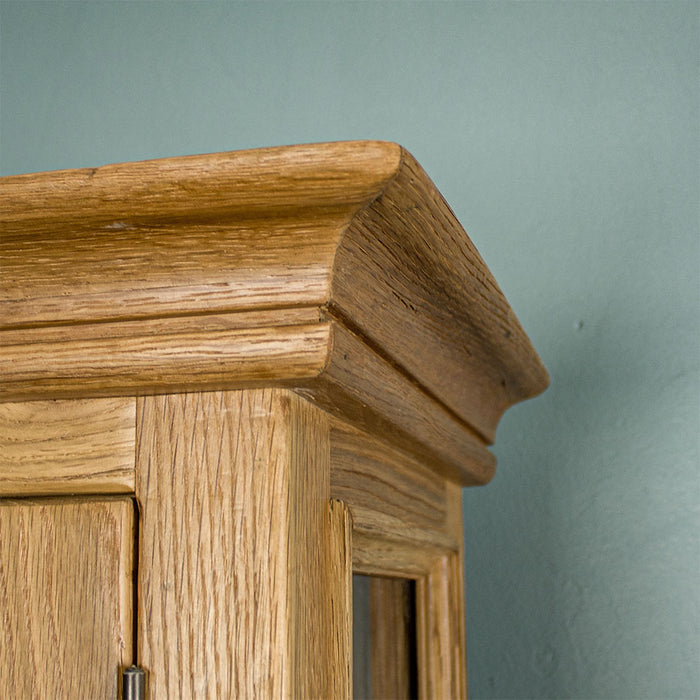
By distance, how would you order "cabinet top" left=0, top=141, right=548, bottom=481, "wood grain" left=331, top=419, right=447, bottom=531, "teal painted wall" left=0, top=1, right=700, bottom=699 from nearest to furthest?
"cabinet top" left=0, top=141, right=548, bottom=481
"wood grain" left=331, top=419, right=447, bottom=531
"teal painted wall" left=0, top=1, right=700, bottom=699

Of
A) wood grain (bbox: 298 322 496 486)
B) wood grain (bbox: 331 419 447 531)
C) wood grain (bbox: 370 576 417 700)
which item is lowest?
wood grain (bbox: 370 576 417 700)

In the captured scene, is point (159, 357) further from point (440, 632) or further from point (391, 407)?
point (440, 632)

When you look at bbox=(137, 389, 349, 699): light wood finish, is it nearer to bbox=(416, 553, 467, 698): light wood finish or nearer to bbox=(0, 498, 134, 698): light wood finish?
bbox=(0, 498, 134, 698): light wood finish

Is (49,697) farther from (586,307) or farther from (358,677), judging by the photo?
(586,307)

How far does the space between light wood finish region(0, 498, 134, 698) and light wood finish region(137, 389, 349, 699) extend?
0.01m

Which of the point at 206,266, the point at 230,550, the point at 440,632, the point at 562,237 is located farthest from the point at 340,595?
the point at 562,237

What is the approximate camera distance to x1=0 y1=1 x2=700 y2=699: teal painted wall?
3.17 feet

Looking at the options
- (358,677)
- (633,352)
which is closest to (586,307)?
(633,352)

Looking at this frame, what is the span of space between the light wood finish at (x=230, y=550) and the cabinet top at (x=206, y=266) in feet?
0.06

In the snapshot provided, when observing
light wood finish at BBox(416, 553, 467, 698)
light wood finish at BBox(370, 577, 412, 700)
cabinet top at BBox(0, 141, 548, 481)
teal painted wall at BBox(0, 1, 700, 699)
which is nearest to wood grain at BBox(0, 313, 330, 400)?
cabinet top at BBox(0, 141, 548, 481)

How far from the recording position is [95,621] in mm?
398

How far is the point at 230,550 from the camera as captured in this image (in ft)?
1.30

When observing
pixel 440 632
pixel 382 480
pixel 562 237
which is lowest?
pixel 440 632

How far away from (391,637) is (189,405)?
0.32 meters
